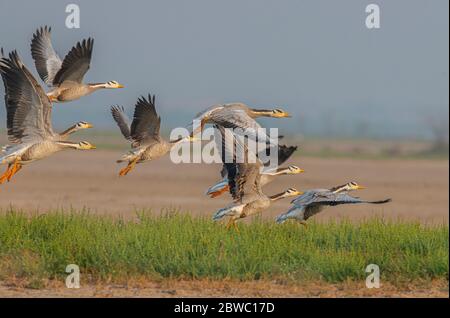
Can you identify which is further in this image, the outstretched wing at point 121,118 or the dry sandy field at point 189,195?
A: the outstretched wing at point 121,118

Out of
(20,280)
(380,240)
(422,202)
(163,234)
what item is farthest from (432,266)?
(422,202)

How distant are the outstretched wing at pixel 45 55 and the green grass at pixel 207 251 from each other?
3.23 meters

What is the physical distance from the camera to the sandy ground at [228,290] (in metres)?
9.26

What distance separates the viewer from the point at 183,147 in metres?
13.2

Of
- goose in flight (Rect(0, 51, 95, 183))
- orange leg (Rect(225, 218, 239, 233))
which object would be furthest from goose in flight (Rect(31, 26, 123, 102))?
orange leg (Rect(225, 218, 239, 233))

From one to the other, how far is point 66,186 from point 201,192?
3149 millimetres

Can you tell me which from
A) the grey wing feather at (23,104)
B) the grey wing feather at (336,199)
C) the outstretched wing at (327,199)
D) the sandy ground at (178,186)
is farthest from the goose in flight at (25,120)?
the sandy ground at (178,186)

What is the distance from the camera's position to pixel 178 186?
2725 centimetres

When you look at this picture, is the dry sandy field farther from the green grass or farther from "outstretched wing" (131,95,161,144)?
"outstretched wing" (131,95,161,144)

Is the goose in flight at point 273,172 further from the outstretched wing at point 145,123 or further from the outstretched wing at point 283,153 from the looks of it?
the outstretched wing at point 145,123

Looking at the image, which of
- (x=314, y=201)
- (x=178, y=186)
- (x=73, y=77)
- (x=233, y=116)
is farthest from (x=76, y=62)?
(x=178, y=186)

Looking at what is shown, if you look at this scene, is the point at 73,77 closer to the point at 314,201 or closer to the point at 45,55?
the point at 45,55

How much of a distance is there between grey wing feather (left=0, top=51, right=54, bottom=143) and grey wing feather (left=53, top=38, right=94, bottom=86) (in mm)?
1039

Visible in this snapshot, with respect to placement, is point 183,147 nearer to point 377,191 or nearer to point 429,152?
point 377,191
